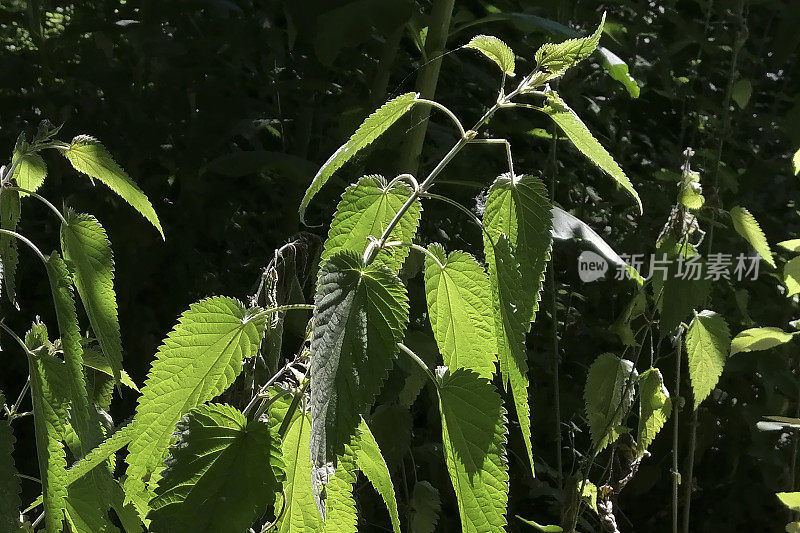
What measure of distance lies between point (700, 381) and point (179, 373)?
77 centimetres

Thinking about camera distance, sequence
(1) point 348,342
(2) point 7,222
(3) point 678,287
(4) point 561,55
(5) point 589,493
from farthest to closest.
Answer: (5) point 589,493 < (3) point 678,287 < (2) point 7,222 < (4) point 561,55 < (1) point 348,342

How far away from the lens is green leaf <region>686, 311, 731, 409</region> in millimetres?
1037

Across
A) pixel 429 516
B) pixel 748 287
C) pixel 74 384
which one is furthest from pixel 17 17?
pixel 748 287

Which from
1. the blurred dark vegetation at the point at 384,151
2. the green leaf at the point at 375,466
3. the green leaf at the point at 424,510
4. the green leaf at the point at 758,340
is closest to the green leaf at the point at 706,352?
the green leaf at the point at 758,340

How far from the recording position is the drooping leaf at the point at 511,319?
1.34 feet

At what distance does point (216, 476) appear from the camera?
379mm

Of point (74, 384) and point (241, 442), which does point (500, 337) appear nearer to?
point (241, 442)

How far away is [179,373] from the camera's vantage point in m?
0.42

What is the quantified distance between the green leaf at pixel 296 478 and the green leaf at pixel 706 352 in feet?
2.28

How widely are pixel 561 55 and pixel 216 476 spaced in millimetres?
267

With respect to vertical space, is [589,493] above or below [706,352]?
below

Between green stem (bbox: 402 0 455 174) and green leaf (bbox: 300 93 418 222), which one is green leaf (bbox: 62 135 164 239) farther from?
green stem (bbox: 402 0 455 174)

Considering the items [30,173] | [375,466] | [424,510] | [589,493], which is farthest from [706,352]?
[30,173]

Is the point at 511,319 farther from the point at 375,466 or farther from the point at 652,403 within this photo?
the point at 652,403
